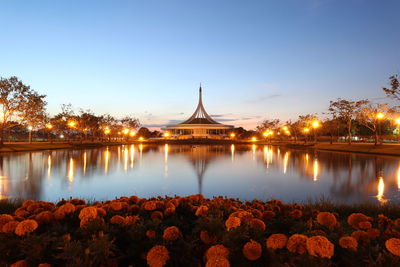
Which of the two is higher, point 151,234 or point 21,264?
point 151,234

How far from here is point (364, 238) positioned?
7.74 ft

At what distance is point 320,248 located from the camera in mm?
1907

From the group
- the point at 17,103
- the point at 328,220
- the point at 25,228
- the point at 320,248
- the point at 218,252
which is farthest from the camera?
the point at 17,103

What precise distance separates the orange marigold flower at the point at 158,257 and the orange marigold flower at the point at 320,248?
1174mm

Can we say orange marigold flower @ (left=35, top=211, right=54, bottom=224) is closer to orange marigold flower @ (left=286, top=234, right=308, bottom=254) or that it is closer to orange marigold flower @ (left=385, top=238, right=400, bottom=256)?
orange marigold flower @ (left=286, top=234, right=308, bottom=254)

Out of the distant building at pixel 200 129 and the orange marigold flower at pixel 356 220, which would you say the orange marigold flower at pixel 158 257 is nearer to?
the orange marigold flower at pixel 356 220

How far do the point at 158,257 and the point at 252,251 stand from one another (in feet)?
2.60

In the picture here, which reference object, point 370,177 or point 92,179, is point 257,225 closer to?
point 92,179

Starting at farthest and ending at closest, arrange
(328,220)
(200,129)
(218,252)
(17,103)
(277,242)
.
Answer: (200,129) < (17,103) < (328,220) < (277,242) < (218,252)

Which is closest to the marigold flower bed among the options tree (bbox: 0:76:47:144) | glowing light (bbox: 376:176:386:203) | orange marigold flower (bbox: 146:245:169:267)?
orange marigold flower (bbox: 146:245:169:267)

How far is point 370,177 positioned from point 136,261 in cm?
1398

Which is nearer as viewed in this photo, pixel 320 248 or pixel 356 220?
pixel 320 248

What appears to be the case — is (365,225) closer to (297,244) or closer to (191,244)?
(297,244)

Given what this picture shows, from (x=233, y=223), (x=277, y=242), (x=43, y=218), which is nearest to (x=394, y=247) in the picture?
(x=277, y=242)
